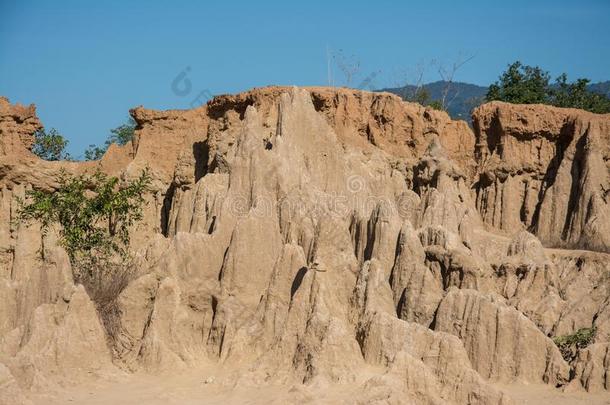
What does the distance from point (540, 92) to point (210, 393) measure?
74.9 feet

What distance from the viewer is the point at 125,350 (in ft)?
72.1

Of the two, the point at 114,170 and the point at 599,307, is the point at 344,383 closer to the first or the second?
the point at 599,307

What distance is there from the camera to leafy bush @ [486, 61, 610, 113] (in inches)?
1567

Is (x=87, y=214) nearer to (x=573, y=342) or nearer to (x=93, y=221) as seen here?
(x=93, y=221)

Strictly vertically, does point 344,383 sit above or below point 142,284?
below

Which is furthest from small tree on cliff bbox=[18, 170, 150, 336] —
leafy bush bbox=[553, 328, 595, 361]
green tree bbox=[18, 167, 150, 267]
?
leafy bush bbox=[553, 328, 595, 361]

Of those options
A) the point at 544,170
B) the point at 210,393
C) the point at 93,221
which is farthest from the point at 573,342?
the point at 93,221

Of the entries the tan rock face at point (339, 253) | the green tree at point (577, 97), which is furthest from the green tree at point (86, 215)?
the green tree at point (577, 97)

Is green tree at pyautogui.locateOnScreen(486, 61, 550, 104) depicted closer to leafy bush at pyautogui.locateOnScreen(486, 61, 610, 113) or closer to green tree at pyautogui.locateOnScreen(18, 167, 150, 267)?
leafy bush at pyautogui.locateOnScreen(486, 61, 610, 113)

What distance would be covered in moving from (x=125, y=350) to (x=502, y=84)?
22.1 meters

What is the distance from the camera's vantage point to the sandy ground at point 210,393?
19016mm

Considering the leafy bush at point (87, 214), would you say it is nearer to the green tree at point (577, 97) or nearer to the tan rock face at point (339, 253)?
the tan rock face at point (339, 253)

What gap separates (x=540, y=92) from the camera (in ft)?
132

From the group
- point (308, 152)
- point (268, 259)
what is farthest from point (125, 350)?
point (308, 152)
